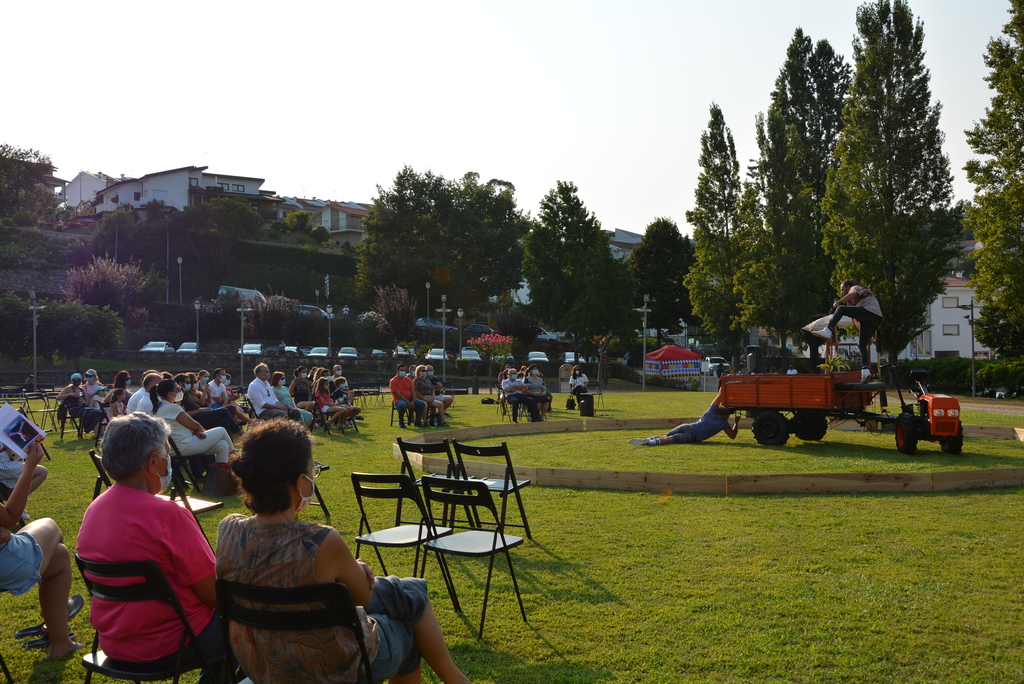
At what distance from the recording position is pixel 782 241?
146 feet

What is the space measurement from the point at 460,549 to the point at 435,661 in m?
1.47

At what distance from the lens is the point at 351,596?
113 inches

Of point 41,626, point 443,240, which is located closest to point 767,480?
point 41,626

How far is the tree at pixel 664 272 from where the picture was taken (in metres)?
63.9

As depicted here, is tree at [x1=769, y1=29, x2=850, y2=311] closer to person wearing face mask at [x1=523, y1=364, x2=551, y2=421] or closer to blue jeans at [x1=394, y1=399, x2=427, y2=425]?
person wearing face mask at [x1=523, y1=364, x2=551, y2=421]

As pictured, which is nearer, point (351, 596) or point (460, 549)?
point (351, 596)

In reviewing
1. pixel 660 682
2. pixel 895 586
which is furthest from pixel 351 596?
pixel 895 586

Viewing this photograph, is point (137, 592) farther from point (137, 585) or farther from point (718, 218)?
point (718, 218)

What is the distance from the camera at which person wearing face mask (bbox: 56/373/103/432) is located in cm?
1553

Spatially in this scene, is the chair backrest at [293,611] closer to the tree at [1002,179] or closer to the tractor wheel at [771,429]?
the tractor wheel at [771,429]

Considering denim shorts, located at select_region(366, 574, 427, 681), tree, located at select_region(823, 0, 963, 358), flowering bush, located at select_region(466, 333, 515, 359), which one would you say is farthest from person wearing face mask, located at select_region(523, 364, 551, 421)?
tree, located at select_region(823, 0, 963, 358)

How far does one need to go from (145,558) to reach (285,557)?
868 mm

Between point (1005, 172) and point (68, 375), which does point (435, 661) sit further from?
point (68, 375)

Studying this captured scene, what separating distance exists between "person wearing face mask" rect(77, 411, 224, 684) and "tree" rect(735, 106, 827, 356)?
4404cm
